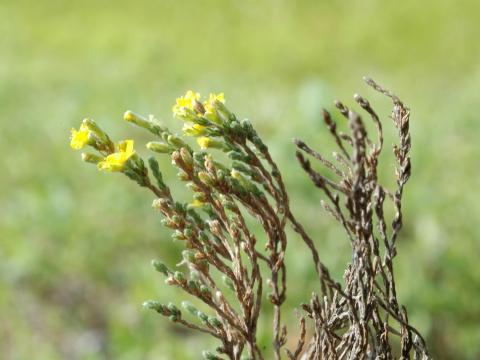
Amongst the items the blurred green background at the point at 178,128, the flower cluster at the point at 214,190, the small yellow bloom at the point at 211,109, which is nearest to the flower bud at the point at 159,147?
the flower cluster at the point at 214,190

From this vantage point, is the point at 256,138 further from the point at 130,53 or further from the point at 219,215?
the point at 130,53

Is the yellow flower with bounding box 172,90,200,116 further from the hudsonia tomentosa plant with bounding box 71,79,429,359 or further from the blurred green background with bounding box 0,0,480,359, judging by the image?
the blurred green background with bounding box 0,0,480,359

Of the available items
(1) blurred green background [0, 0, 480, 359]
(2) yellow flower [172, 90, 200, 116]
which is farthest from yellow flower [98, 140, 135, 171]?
(1) blurred green background [0, 0, 480, 359]

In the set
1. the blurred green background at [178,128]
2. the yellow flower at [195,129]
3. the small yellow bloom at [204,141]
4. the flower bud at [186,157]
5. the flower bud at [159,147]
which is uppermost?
the blurred green background at [178,128]

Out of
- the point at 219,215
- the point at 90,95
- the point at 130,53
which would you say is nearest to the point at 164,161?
the point at 90,95

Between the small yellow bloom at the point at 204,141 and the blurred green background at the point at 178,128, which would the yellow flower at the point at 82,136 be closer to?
the small yellow bloom at the point at 204,141

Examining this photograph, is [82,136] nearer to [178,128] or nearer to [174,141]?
[174,141]
